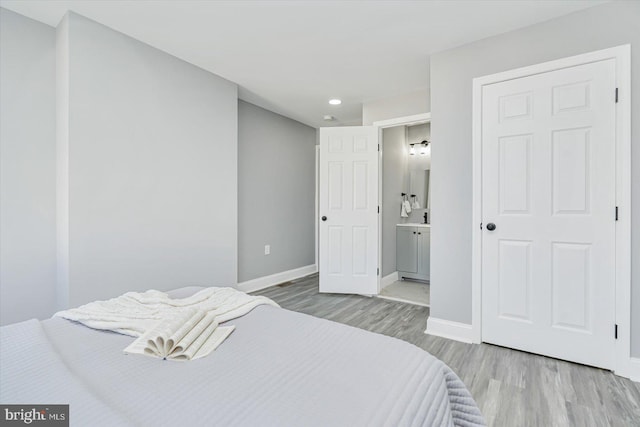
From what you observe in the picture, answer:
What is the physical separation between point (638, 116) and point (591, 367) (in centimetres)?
169

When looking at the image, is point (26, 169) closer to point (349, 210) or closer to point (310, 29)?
point (310, 29)

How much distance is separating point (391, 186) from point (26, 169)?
3.92 meters

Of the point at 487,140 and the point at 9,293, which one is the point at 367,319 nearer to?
the point at 487,140

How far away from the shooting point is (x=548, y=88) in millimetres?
2232

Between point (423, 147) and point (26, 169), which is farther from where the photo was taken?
point (423, 147)

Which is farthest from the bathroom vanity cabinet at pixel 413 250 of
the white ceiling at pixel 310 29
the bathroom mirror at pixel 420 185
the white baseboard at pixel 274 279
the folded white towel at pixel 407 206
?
the white ceiling at pixel 310 29

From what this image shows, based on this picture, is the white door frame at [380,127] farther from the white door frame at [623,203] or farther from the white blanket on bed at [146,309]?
the white blanket on bed at [146,309]

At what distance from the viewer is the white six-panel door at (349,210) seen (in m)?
3.90

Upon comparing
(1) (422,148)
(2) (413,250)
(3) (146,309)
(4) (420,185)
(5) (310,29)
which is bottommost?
(2) (413,250)

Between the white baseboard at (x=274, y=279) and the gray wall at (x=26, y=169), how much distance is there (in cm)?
192

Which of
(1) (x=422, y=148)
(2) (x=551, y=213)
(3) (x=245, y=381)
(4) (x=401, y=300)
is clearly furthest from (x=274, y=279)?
(3) (x=245, y=381)

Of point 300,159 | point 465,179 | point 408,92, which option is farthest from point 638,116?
point 300,159

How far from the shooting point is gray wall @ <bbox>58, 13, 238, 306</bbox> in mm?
2246

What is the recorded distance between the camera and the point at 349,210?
3.98 m
